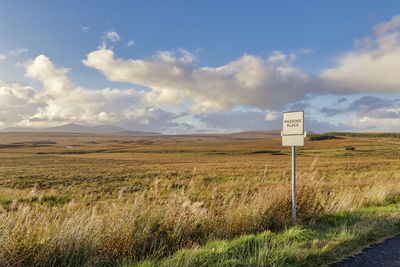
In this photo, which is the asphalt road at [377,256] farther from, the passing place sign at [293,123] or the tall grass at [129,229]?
the passing place sign at [293,123]

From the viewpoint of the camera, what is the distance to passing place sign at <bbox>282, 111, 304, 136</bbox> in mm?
6797

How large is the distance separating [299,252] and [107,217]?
3.94 metres

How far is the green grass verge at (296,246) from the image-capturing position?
14.0ft

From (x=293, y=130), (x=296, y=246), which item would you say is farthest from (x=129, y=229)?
(x=293, y=130)

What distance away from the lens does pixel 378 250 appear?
5.14 meters

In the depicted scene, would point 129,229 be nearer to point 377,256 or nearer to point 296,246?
point 296,246

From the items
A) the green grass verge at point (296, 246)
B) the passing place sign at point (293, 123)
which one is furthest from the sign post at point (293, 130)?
the green grass verge at point (296, 246)

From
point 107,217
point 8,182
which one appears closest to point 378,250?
point 107,217

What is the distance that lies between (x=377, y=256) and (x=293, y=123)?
3521mm

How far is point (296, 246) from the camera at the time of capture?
4.80 meters

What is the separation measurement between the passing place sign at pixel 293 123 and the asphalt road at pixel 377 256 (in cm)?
301

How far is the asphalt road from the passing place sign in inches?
118

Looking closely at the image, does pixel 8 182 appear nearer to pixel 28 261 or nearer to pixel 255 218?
pixel 28 261

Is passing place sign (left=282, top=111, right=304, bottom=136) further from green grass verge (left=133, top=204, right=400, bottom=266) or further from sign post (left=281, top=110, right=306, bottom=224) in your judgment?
green grass verge (left=133, top=204, right=400, bottom=266)
